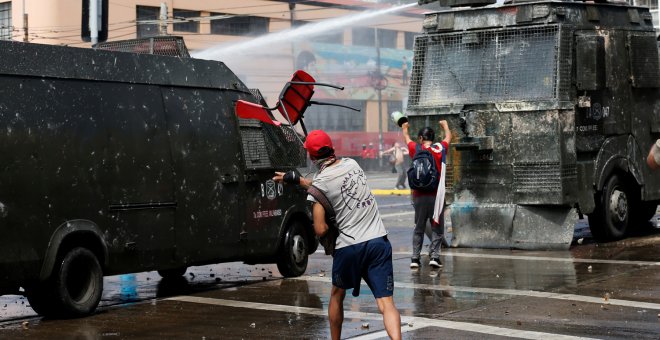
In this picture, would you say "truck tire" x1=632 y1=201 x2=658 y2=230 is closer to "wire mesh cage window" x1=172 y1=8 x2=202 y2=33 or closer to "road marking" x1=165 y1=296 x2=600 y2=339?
"road marking" x1=165 y1=296 x2=600 y2=339

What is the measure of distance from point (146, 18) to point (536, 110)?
43.8 m

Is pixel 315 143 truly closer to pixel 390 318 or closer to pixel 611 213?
pixel 390 318

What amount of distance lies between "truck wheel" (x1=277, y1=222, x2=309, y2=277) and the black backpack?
145 cm

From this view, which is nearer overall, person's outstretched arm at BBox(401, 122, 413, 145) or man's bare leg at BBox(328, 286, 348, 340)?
man's bare leg at BBox(328, 286, 348, 340)

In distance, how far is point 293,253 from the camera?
13.5 meters

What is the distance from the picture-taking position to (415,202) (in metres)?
13.9

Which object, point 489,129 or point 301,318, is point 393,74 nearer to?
point 489,129

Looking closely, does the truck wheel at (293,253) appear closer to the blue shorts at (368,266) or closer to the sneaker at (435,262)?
the sneaker at (435,262)

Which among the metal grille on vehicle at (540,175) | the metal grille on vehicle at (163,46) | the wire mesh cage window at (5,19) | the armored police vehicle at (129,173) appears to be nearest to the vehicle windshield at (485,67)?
the metal grille on vehicle at (540,175)

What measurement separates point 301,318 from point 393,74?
58380mm

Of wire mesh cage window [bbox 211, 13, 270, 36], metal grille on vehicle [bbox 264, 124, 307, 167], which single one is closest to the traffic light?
metal grille on vehicle [bbox 264, 124, 307, 167]

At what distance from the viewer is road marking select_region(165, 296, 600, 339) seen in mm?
9125

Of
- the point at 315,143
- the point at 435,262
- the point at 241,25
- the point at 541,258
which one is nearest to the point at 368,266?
the point at 315,143

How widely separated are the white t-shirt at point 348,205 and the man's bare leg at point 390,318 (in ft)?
1.44
